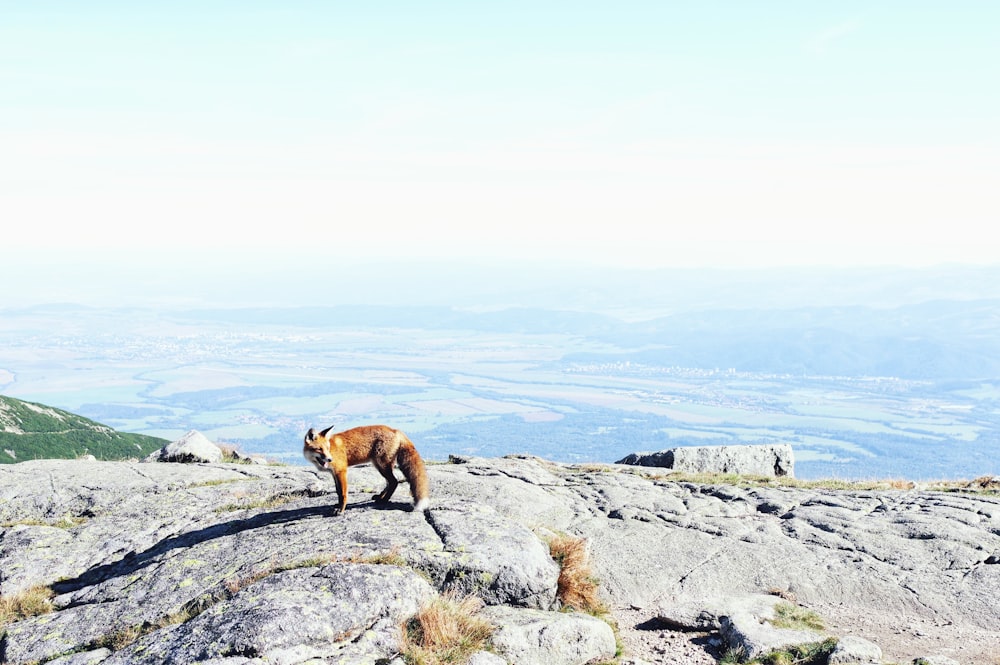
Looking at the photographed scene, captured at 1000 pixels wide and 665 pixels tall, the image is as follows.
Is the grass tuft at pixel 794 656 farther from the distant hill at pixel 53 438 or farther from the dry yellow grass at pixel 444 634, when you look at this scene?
the distant hill at pixel 53 438

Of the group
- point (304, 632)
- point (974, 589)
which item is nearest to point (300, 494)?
→ point (304, 632)

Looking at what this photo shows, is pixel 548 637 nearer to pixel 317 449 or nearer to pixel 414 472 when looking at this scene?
pixel 414 472

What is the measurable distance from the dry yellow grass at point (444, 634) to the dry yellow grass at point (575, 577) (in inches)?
104

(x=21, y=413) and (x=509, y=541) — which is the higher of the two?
(x=509, y=541)

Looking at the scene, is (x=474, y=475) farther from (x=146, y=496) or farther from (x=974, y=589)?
(x=974, y=589)

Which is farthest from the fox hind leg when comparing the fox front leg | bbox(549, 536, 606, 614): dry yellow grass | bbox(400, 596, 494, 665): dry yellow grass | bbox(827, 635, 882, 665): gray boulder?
bbox(827, 635, 882, 665): gray boulder

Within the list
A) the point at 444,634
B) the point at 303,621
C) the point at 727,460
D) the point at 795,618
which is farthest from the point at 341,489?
the point at 727,460

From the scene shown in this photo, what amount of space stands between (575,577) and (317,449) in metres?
5.31

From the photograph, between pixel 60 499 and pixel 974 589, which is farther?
pixel 60 499

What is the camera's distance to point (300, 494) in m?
18.0

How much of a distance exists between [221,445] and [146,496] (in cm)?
1308

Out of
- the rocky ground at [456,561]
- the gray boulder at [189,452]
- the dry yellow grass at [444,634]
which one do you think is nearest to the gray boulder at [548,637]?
the rocky ground at [456,561]

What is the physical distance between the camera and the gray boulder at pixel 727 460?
3250 centimetres

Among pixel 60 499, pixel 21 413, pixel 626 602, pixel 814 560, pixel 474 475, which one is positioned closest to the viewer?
pixel 626 602
